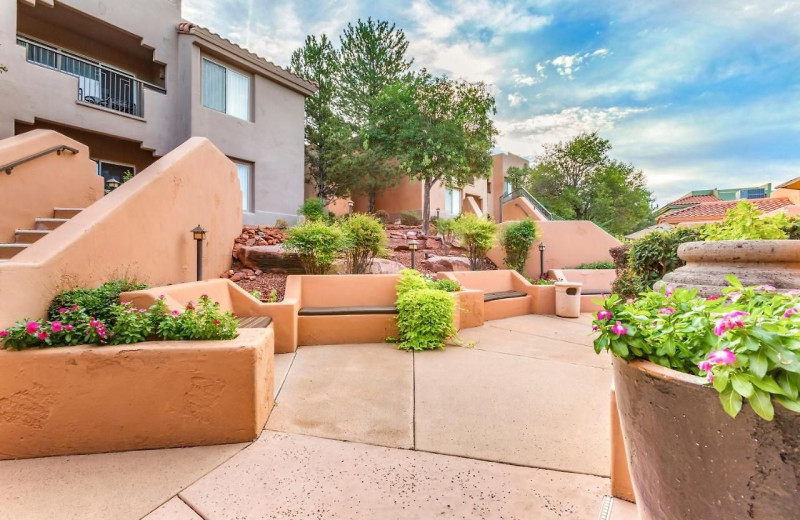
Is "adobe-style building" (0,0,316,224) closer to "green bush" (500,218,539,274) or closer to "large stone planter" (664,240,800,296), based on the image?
"green bush" (500,218,539,274)

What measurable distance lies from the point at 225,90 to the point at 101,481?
10859mm

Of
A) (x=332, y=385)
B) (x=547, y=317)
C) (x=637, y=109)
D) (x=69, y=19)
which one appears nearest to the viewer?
(x=332, y=385)

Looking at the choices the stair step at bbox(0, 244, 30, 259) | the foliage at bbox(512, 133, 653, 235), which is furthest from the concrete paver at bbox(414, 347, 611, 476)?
the foliage at bbox(512, 133, 653, 235)

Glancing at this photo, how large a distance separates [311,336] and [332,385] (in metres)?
1.67

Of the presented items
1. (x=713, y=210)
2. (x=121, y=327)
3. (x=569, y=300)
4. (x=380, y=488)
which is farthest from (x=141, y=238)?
(x=713, y=210)

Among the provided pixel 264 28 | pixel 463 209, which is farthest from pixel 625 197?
pixel 264 28

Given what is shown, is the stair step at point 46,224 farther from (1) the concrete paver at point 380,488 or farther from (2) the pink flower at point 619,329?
(2) the pink flower at point 619,329

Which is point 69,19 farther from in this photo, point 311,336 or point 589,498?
point 589,498

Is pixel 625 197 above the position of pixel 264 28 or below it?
below

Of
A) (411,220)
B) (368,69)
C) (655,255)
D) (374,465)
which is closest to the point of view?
(374,465)

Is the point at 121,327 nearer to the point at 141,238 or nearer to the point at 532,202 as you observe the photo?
the point at 141,238

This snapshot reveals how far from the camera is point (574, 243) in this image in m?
12.3

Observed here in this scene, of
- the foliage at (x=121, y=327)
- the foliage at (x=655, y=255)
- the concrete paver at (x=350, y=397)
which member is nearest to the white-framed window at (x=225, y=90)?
the concrete paver at (x=350, y=397)

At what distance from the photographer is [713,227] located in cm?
286
